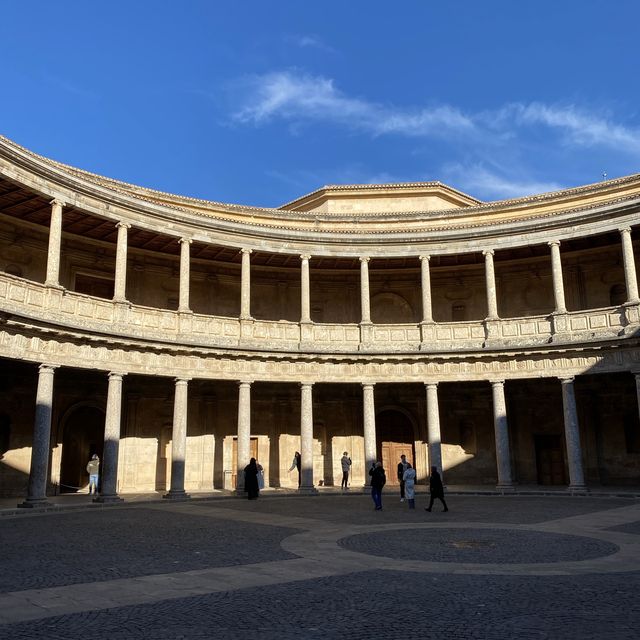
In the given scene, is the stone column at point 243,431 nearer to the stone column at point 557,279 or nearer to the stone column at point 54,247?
the stone column at point 54,247

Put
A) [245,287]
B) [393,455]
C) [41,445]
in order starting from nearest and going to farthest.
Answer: [41,445]
[245,287]
[393,455]

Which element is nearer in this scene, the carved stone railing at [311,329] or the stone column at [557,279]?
the carved stone railing at [311,329]

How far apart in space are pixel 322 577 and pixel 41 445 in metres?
12.9

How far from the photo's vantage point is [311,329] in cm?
2453

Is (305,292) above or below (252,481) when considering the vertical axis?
above

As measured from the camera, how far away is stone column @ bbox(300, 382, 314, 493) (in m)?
23.4

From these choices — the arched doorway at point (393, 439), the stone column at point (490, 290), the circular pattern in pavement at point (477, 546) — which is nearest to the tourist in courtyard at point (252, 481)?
the arched doorway at point (393, 439)

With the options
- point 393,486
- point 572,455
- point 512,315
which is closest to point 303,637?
point 572,455

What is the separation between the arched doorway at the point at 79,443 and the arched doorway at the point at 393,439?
11873mm

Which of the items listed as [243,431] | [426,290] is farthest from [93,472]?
[426,290]

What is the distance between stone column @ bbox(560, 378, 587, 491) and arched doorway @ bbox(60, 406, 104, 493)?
57.9 feet

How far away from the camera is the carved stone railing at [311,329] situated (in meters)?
19.8

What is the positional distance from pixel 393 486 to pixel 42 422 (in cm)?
1462

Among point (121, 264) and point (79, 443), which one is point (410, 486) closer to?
point (121, 264)
